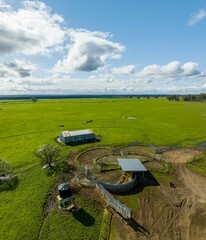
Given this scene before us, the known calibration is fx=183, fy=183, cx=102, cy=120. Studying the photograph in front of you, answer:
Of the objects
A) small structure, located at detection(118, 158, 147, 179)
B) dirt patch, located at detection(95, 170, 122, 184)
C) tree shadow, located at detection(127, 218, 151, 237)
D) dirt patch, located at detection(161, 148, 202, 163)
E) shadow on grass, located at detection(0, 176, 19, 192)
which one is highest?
small structure, located at detection(118, 158, 147, 179)

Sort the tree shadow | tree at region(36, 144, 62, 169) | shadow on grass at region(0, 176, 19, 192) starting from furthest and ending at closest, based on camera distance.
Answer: tree at region(36, 144, 62, 169) < shadow on grass at region(0, 176, 19, 192) < the tree shadow

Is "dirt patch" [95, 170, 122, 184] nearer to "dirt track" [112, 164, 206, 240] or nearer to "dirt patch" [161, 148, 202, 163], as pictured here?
"dirt track" [112, 164, 206, 240]

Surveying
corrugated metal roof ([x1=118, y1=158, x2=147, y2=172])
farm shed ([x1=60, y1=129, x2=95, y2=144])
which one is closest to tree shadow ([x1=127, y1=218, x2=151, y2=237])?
corrugated metal roof ([x1=118, y1=158, x2=147, y2=172])

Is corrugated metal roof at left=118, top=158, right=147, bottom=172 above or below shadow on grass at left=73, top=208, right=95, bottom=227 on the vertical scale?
above

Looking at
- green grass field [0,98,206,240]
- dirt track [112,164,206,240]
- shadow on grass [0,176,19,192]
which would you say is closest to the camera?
dirt track [112,164,206,240]

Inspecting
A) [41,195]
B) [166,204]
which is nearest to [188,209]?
[166,204]
